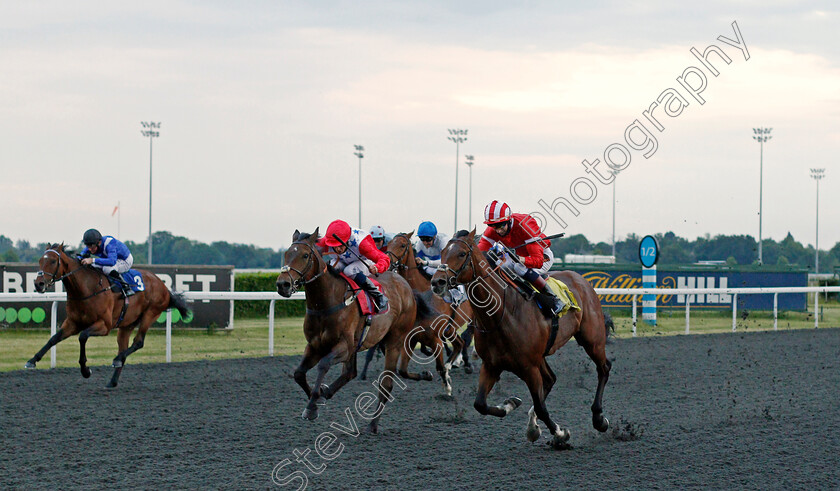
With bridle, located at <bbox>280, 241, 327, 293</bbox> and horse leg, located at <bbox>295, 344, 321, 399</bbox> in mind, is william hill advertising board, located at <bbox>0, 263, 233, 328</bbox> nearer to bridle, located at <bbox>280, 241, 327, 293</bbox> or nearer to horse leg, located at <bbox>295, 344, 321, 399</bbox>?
horse leg, located at <bbox>295, 344, 321, 399</bbox>

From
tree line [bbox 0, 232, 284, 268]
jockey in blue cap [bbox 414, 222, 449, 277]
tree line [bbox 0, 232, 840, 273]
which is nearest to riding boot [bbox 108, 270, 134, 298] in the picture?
jockey in blue cap [bbox 414, 222, 449, 277]

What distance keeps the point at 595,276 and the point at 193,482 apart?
49.8 feet

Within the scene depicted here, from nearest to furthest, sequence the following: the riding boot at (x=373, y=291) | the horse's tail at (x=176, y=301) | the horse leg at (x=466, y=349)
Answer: the riding boot at (x=373, y=291) < the horse leg at (x=466, y=349) < the horse's tail at (x=176, y=301)

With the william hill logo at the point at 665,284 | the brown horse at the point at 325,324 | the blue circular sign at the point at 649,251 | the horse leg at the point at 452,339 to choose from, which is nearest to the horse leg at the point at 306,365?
the brown horse at the point at 325,324

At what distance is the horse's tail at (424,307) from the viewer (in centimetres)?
767

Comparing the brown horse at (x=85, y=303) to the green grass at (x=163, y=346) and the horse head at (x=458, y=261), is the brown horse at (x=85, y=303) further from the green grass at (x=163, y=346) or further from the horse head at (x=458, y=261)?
the horse head at (x=458, y=261)

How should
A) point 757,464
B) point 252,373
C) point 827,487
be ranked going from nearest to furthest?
point 827,487 → point 757,464 → point 252,373

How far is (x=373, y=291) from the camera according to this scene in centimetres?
671

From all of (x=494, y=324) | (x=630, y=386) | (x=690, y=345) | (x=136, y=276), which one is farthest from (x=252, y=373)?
(x=690, y=345)

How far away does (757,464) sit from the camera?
17.1 feet

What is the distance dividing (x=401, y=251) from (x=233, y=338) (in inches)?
257

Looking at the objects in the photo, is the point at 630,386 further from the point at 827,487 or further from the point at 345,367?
the point at 827,487

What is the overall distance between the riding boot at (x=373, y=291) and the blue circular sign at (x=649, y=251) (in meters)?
10.9

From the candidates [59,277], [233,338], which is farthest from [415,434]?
[233,338]
